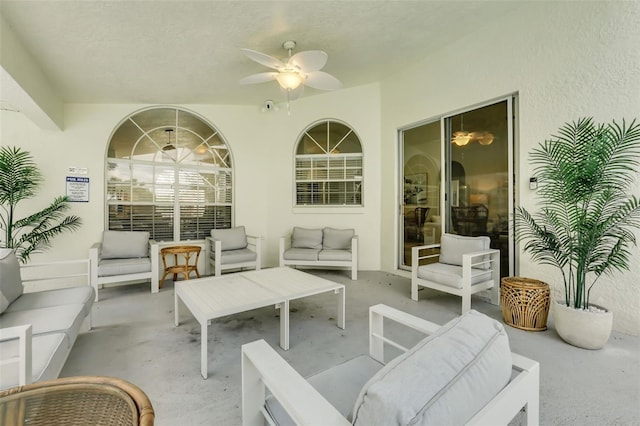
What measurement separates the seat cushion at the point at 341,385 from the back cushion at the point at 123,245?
3.46m

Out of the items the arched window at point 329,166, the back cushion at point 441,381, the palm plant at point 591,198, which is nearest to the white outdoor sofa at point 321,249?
the arched window at point 329,166

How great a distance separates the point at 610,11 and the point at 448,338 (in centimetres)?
344

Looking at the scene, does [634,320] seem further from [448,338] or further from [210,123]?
[210,123]

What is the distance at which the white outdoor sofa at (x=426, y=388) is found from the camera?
575mm

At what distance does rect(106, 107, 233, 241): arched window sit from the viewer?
13.9 ft

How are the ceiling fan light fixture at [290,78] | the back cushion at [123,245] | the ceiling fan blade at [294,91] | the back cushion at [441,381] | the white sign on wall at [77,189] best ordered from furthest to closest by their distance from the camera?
the white sign on wall at [77,189] < the back cushion at [123,245] < the ceiling fan blade at [294,91] < the ceiling fan light fixture at [290,78] < the back cushion at [441,381]

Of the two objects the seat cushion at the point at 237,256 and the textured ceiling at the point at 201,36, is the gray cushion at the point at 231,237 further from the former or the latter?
the textured ceiling at the point at 201,36

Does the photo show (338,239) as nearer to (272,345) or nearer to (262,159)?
(262,159)

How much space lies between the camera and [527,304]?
240cm

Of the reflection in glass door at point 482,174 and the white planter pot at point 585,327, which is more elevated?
the reflection in glass door at point 482,174

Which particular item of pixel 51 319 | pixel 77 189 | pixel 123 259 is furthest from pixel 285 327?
pixel 77 189

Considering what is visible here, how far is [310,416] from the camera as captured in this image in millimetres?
689

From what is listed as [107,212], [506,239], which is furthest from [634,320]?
[107,212]

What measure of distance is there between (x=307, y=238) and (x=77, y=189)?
11.0 feet
